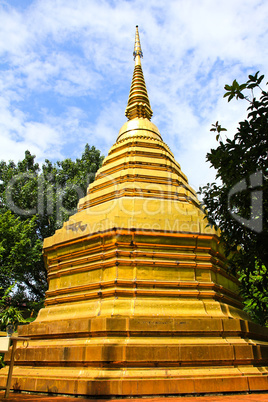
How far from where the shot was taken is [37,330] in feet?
25.4

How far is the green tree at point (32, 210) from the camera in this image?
16891 mm

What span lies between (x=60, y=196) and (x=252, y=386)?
665 inches

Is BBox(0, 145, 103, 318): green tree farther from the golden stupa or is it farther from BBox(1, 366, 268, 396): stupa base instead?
BBox(1, 366, 268, 396): stupa base

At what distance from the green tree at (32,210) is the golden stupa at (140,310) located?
8451 millimetres

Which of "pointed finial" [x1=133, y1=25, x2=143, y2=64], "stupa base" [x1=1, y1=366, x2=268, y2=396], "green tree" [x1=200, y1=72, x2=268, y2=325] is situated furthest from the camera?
"pointed finial" [x1=133, y1=25, x2=143, y2=64]

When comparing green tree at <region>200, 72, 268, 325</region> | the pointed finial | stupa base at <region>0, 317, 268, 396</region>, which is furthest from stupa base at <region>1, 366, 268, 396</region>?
the pointed finial

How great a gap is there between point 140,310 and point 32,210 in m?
15.6

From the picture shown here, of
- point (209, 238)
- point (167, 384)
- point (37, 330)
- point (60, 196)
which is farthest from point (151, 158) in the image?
point (60, 196)

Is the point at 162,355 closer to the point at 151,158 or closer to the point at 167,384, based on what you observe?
the point at 167,384

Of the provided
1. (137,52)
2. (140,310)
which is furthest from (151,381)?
(137,52)

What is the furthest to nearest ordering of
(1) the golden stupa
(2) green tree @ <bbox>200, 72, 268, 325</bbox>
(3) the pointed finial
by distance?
1. (3) the pointed finial
2. (1) the golden stupa
3. (2) green tree @ <bbox>200, 72, 268, 325</bbox>

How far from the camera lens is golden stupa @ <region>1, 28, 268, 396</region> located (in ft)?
19.9

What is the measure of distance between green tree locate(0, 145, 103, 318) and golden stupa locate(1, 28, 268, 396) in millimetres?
8451

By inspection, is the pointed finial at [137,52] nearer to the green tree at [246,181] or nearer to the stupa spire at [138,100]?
the stupa spire at [138,100]
